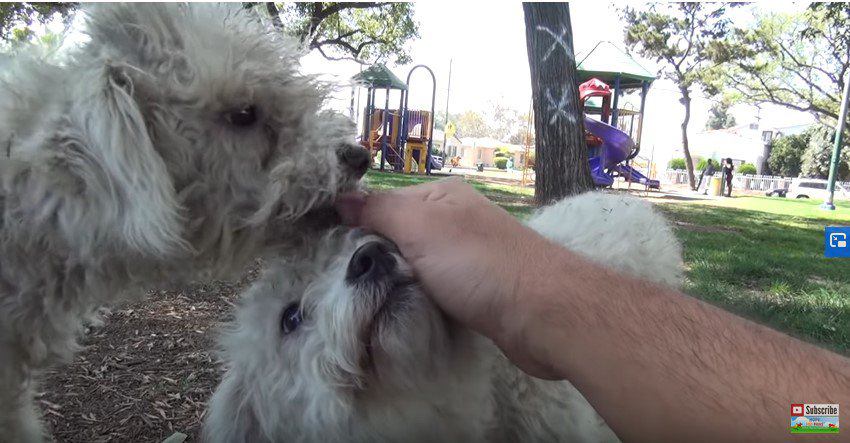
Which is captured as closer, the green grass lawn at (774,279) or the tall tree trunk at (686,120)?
the green grass lawn at (774,279)

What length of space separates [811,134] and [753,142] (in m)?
14.0

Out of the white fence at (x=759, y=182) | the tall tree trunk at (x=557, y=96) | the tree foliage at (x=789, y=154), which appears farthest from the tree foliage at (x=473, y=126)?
the tall tree trunk at (x=557, y=96)

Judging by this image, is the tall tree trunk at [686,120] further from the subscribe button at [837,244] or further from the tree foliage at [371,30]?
the subscribe button at [837,244]

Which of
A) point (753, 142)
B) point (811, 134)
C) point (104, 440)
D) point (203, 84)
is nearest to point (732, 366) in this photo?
point (203, 84)

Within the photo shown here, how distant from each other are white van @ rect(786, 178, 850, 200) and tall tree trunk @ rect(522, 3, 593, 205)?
113 ft

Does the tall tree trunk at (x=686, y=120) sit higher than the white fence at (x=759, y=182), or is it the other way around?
the tall tree trunk at (x=686, y=120)

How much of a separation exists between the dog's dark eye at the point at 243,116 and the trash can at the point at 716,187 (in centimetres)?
3031

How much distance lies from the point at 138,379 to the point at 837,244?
28.4 feet

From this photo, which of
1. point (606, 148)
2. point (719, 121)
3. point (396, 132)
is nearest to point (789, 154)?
point (606, 148)

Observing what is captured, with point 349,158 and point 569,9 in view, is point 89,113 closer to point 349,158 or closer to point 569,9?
point 349,158

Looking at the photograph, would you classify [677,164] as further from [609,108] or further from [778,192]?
[609,108]

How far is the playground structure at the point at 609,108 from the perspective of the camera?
17547mm

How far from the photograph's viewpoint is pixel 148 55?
199 cm

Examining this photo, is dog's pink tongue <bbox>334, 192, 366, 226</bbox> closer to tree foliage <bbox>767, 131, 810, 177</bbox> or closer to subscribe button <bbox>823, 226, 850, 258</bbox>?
subscribe button <bbox>823, 226, 850, 258</bbox>
